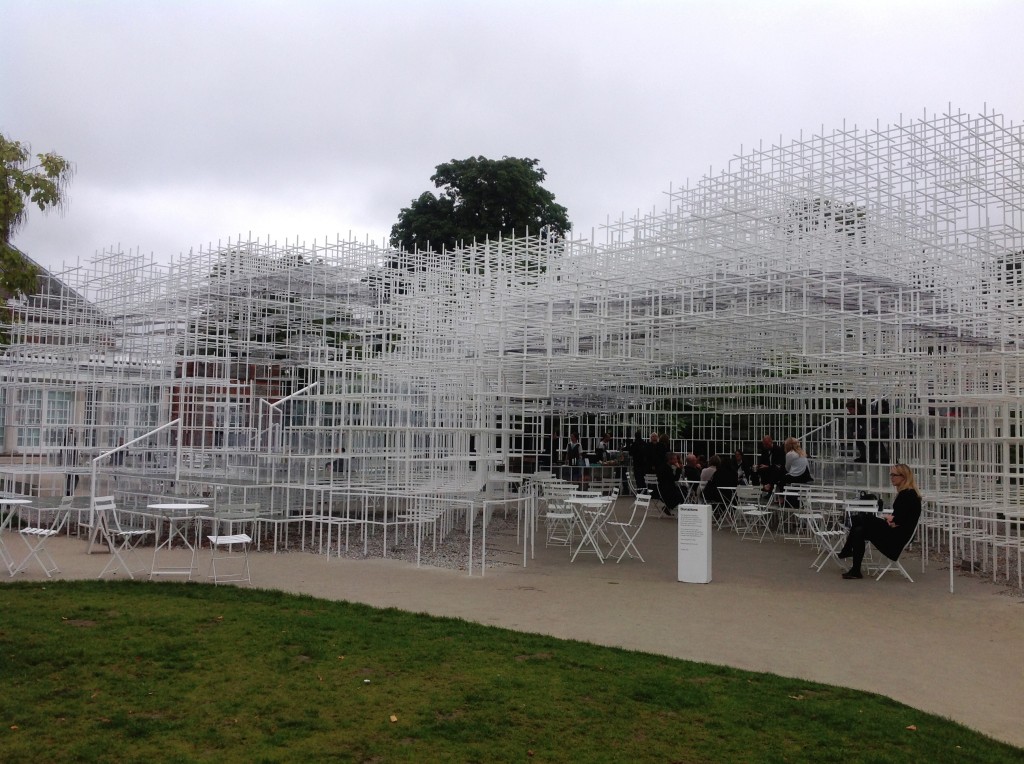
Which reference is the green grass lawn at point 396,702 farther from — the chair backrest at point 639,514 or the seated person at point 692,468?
the seated person at point 692,468

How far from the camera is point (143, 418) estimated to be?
50.4ft

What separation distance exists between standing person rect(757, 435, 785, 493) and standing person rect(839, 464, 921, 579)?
14.0 feet

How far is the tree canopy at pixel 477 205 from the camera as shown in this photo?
30.7 meters

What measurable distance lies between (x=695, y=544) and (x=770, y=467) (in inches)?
244

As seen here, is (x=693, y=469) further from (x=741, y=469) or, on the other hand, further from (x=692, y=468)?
(x=741, y=469)

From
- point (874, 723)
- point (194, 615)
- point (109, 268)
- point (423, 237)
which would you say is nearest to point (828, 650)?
point (874, 723)

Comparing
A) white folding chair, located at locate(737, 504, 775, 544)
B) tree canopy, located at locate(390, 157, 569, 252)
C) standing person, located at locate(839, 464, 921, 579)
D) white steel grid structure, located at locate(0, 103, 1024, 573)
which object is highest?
tree canopy, located at locate(390, 157, 569, 252)

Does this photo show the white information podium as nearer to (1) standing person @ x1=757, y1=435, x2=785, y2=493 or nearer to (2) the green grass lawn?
(2) the green grass lawn

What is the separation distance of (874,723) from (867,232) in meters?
8.57

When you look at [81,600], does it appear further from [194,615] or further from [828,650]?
[828,650]

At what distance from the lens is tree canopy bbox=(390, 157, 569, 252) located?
1209 inches

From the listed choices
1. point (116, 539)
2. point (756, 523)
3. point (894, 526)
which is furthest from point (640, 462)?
point (116, 539)

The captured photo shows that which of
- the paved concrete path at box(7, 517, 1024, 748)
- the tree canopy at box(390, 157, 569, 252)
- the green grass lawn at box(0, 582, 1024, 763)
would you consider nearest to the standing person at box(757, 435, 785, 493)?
Answer: the paved concrete path at box(7, 517, 1024, 748)

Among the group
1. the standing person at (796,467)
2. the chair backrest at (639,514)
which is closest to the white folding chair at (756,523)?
the standing person at (796,467)
